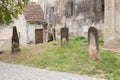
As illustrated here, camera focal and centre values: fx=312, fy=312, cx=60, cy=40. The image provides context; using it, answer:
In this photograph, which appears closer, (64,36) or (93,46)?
(93,46)

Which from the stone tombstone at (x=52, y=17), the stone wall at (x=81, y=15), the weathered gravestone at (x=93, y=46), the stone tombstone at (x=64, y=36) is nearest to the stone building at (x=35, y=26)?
the stone tombstone at (x=52, y=17)

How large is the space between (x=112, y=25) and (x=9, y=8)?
6.38m

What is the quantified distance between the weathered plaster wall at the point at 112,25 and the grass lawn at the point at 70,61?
4.93ft

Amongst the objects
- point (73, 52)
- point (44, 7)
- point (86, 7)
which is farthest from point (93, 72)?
point (44, 7)

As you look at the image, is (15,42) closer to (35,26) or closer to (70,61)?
(70,61)

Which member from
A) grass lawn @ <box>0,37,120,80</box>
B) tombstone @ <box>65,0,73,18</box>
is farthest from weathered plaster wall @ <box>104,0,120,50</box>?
tombstone @ <box>65,0,73,18</box>

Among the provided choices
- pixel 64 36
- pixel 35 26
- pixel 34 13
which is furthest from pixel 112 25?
pixel 34 13

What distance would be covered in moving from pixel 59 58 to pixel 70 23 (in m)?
10.7

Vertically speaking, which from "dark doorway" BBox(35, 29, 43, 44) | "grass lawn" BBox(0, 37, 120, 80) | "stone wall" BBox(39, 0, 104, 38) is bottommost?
"grass lawn" BBox(0, 37, 120, 80)

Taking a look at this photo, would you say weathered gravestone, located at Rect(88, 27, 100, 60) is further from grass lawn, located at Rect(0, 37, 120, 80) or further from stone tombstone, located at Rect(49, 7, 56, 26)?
stone tombstone, located at Rect(49, 7, 56, 26)

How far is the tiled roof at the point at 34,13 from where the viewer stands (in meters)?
32.5

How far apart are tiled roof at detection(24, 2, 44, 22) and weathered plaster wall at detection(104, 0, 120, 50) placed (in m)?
14.9

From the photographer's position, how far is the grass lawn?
13160 mm

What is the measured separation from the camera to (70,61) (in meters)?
15.5
